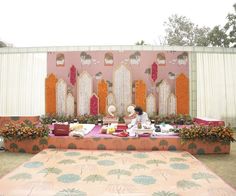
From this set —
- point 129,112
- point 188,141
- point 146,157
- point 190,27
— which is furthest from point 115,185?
point 190,27

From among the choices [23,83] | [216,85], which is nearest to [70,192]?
[23,83]

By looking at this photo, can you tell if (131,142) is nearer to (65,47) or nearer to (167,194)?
(167,194)

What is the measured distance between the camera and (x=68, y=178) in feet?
12.0

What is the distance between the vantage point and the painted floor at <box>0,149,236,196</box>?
126 inches

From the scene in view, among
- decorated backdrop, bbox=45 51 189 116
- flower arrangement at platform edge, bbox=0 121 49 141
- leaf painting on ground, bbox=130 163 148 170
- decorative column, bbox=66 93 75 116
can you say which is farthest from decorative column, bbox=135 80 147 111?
leaf painting on ground, bbox=130 163 148 170

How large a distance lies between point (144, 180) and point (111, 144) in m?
1.92

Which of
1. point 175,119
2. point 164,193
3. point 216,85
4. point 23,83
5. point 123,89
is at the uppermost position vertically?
point 23,83

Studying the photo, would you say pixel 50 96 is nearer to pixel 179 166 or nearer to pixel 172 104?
pixel 172 104

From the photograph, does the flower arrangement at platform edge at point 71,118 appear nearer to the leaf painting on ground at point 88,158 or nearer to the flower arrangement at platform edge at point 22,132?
the flower arrangement at platform edge at point 22,132

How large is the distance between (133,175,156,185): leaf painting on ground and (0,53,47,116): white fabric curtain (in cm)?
535

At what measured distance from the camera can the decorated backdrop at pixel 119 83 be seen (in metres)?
8.14

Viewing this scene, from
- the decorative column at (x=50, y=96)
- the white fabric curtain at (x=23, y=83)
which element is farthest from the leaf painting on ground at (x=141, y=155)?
the white fabric curtain at (x=23, y=83)

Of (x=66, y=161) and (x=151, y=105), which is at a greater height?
(x=151, y=105)

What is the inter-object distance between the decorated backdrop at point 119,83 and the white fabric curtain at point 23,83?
30 centimetres
